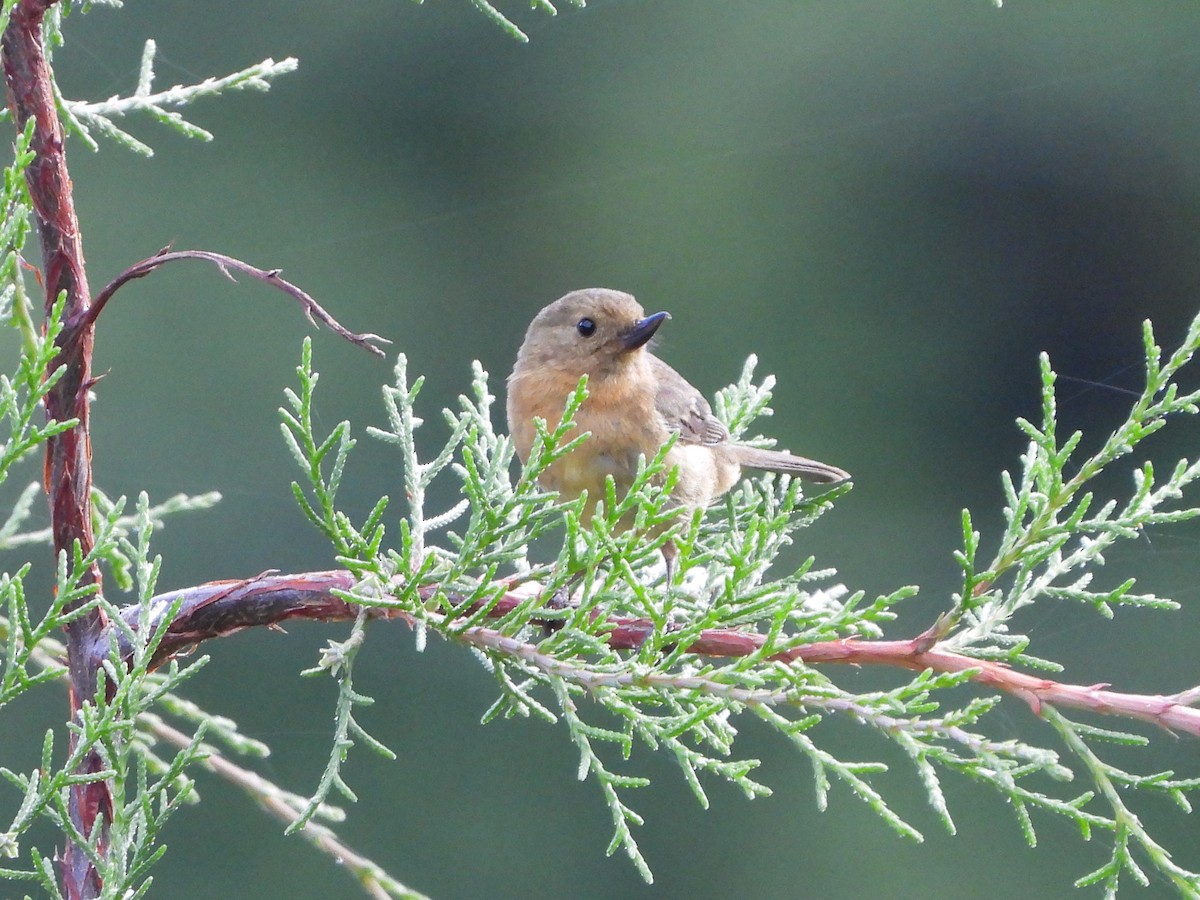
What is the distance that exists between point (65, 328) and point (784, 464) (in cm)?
165

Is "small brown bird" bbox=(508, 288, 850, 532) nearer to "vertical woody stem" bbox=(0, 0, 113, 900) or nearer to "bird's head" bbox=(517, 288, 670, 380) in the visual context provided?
"bird's head" bbox=(517, 288, 670, 380)

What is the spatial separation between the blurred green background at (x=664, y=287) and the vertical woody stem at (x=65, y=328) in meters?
4.80

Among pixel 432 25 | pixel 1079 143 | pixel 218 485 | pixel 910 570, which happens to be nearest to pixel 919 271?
pixel 1079 143

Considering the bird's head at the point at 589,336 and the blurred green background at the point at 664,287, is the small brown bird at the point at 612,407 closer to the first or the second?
the bird's head at the point at 589,336

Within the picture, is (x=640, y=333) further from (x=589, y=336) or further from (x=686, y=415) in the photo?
(x=686, y=415)

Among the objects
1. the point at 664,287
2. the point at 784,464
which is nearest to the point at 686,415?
the point at 784,464

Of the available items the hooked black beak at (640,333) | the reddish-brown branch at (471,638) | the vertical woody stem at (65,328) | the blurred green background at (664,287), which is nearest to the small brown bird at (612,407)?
the hooked black beak at (640,333)

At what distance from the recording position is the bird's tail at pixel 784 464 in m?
2.66

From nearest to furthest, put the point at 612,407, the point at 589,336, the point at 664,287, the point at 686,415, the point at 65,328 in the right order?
the point at 65,328 < the point at 612,407 < the point at 589,336 < the point at 686,415 < the point at 664,287

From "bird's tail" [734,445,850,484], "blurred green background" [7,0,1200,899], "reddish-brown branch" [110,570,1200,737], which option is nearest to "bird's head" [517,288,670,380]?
"bird's tail" [734,445,850,484]

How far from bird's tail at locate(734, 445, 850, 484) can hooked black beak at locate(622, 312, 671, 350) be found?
1.10 ft

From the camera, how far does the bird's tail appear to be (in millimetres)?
2664

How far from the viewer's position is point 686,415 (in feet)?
8.77

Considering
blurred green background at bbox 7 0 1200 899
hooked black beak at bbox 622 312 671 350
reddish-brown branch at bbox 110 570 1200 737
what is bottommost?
reddish-brown branch at bbox 110 570 1200 737
